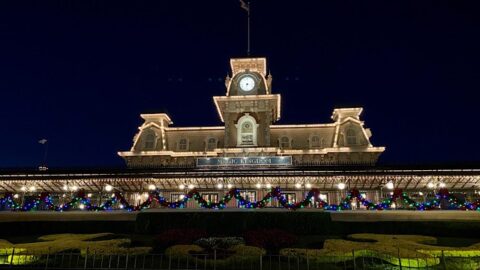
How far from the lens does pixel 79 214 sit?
27.5 metres

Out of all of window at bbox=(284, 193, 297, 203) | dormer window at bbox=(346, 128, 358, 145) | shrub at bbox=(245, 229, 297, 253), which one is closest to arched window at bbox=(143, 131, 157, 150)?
window at bbox=(284, 193, 297, 203)

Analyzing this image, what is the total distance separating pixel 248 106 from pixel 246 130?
9.65 feet

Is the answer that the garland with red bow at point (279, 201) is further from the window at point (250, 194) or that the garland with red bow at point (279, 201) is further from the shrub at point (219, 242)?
the window at point (250, 194)

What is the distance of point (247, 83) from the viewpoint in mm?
43719

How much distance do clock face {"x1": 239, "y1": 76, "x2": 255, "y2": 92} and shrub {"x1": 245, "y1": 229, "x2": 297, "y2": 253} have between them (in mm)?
25448

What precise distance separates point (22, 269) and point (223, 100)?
32.5 metres

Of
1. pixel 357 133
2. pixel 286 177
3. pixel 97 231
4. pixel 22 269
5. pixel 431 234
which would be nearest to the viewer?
pixel 22 269

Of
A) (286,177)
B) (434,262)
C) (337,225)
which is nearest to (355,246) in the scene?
(434,262)

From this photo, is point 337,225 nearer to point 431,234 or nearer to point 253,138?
point 431,234

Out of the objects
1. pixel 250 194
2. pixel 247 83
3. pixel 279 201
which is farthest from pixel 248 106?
pixel 279 201

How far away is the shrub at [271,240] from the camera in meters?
18.6

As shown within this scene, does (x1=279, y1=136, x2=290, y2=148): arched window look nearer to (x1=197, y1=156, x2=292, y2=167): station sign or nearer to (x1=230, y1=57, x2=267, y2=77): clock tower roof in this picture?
(x1=230, y1=57, x2=267, y2=77): clock tower roof

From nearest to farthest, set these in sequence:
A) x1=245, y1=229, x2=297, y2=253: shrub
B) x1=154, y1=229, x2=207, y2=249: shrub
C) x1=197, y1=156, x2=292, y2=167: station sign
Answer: x1=245, y1=229, x2=297, y2=253: shrub, x1=154, y1=229, x2=207, y2=249: shrub, x1=197, y1=156, x2=292, y2=167: station sign

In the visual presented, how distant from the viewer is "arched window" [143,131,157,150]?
4391cm
